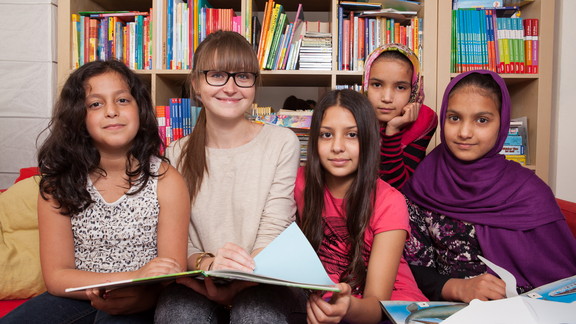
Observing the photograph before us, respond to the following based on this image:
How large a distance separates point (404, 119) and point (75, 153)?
4.10 ft

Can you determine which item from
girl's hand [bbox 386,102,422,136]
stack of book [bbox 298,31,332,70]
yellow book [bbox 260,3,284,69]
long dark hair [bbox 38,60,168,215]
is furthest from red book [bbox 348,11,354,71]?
long dark hair [bbox 38,60,168,215]

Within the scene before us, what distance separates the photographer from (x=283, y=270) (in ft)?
2.18

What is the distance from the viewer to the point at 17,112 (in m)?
1.88

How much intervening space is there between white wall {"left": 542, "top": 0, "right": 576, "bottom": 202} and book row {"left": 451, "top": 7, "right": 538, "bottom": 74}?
0.42 feet

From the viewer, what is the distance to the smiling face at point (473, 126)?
1.12 m

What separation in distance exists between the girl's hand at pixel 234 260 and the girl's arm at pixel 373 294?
159mm

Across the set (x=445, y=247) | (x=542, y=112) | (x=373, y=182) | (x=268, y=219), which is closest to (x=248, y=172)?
(x=268, y=219)

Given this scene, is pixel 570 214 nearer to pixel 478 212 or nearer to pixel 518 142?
pixel 478 212

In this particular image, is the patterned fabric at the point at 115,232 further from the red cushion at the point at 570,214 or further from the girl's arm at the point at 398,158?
the red cushion at the point at 570,214

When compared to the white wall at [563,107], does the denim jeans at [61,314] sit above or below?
below

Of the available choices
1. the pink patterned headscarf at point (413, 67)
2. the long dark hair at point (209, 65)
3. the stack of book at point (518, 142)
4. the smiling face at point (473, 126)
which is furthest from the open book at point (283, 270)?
the stack of book at point (518, 142)

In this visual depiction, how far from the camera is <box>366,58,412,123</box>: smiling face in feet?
5.01

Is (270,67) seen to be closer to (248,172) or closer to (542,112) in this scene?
(248,172)

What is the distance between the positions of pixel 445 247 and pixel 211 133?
2.96 ft
